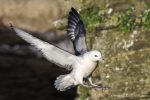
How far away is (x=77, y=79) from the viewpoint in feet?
26.5

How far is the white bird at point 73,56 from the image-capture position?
7922 millimetres

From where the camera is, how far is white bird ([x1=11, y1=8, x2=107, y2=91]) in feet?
26.0

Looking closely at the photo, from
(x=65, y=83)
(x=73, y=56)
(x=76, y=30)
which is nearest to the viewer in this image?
(x=73, y=56)

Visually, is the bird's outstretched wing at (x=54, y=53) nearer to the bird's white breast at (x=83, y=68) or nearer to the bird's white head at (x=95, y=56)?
the bird's white breast at (x=83, y=68)

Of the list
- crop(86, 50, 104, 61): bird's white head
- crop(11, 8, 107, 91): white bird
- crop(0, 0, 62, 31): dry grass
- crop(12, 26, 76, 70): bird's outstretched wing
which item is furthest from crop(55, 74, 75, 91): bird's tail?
crop(0, 0, 62, 31): dry grass

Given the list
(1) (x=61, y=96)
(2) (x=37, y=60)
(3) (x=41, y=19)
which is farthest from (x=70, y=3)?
(3) (x=41, y=19)

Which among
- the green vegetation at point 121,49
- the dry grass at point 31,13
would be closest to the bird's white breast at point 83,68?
the green vegetation at point 121,49

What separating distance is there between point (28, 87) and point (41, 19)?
14.6 feet

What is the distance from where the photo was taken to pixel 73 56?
808 centimetres

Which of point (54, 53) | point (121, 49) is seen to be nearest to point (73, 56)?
point (54, 53)

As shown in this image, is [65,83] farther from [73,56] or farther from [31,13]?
[31,13]

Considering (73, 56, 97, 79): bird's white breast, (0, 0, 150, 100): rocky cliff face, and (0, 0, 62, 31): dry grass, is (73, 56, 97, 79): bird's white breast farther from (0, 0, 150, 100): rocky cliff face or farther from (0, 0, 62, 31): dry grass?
(0, 0, 62, 31): dry grass

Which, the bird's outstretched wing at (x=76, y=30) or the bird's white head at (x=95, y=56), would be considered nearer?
the bird's white head at (x=95, y=56)

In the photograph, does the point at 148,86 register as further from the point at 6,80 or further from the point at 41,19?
the point at 41,19
